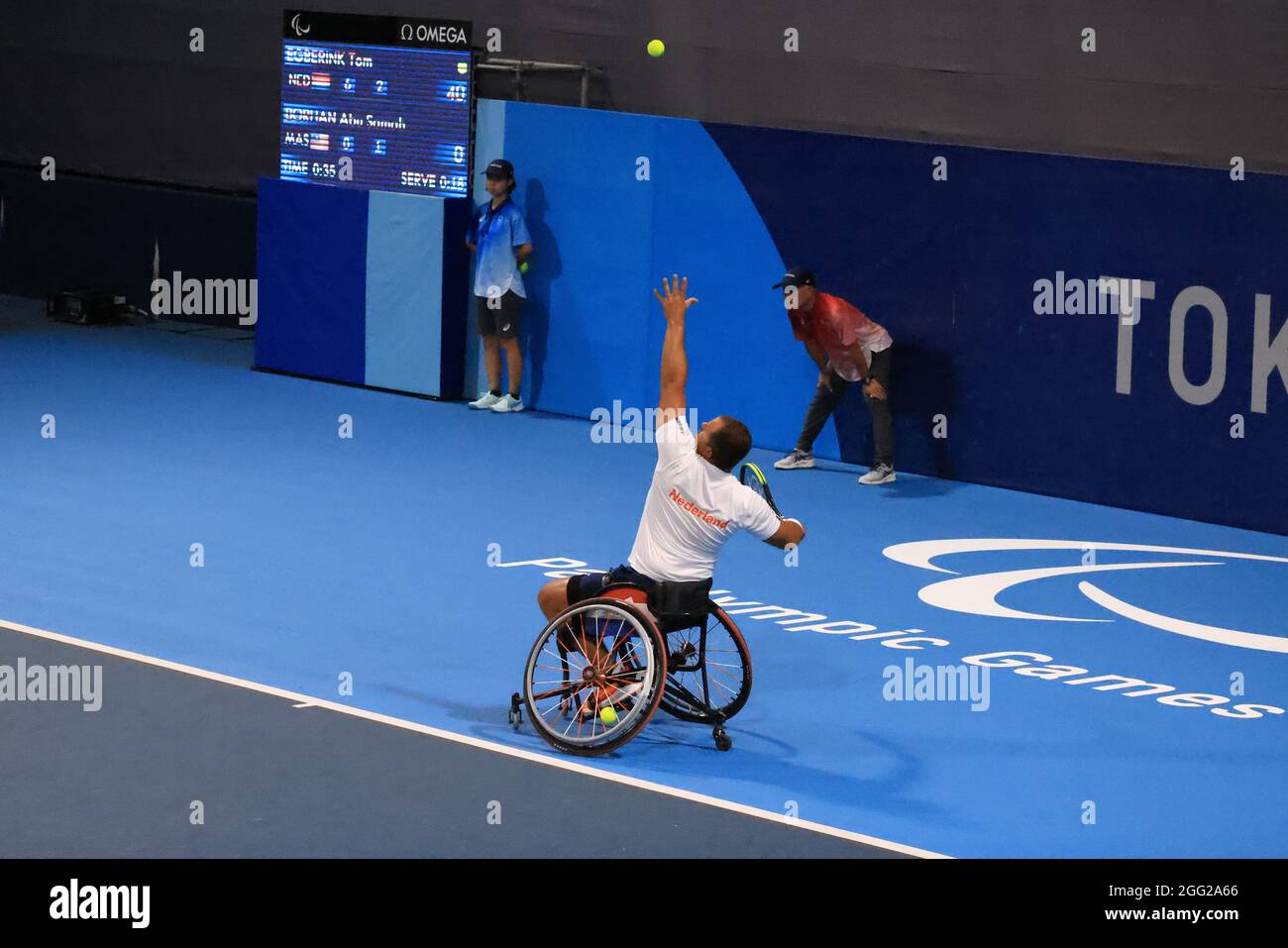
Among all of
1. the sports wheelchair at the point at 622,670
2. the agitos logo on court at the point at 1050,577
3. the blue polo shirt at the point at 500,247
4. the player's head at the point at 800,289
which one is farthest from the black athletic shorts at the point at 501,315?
the sports wheelchair at the point at 622,670

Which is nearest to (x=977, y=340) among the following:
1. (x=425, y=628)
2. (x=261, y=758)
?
(x=425, y=628)

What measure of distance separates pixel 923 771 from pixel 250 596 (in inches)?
163

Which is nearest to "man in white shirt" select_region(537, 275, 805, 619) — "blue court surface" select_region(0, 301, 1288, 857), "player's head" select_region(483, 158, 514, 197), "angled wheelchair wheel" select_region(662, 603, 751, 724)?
"angled wheelchair wheel" select_region(662, 603, 751, 724)

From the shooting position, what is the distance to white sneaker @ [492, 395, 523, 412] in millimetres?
16703

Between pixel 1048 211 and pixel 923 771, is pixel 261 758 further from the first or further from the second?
pixel 1048 211

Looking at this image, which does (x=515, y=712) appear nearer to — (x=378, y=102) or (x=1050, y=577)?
(x=1050, y=577)

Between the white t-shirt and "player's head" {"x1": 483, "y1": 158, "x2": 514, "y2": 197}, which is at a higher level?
"player's head" {"x1": 483, "y1": 158, "x2": 514, "y2": 197}

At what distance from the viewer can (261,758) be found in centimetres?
820

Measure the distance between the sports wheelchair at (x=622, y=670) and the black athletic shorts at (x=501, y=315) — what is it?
7.84 meters

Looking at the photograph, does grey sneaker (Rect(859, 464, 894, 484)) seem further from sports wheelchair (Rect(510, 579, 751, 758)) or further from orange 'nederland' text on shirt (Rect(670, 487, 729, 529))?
orange 'nederland' text on shirt (Rect(670, 487, 729, 529))

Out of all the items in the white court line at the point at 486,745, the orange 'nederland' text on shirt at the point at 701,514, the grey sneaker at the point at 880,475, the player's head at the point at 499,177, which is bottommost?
the white court line at the point at 486,745

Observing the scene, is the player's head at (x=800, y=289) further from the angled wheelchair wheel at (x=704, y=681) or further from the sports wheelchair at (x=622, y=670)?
the sports wheelchair at (x=622, y=670)

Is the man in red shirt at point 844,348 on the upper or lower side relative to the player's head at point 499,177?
lower

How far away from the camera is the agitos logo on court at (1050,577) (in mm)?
10758
